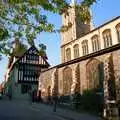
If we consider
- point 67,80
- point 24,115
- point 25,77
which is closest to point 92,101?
point 67,80

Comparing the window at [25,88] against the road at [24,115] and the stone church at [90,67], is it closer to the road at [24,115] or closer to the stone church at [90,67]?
the stone church at [90,67]

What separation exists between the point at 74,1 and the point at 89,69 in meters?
16.4

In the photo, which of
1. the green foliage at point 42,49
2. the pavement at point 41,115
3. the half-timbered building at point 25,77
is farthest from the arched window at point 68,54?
the green foliage at point 42,49

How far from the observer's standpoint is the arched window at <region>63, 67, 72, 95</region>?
30.9 m

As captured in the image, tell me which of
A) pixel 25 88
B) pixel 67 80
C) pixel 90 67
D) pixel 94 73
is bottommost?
pixel 25 88

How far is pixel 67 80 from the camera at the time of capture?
31.7 metres

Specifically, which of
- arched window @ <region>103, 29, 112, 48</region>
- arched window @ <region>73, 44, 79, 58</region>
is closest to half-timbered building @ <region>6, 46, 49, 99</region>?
arched window @ <region>73, 44, 79, 58</region>

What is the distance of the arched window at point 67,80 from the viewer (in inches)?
1217

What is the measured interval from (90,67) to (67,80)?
5882 millimetres

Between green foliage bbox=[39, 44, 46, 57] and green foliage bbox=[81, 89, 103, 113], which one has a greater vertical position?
green foliage bbox=[39, 44, 46, 57]

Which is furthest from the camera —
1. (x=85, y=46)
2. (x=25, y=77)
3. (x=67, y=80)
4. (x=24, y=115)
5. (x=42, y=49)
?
(x=25, y=77)

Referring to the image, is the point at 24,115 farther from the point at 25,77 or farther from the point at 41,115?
the point at 25,77

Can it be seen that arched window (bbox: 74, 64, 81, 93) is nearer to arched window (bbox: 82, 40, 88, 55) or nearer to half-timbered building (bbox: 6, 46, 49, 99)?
arched window (bbox: 82, 40, 88, 55)

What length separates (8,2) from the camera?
1043cm
